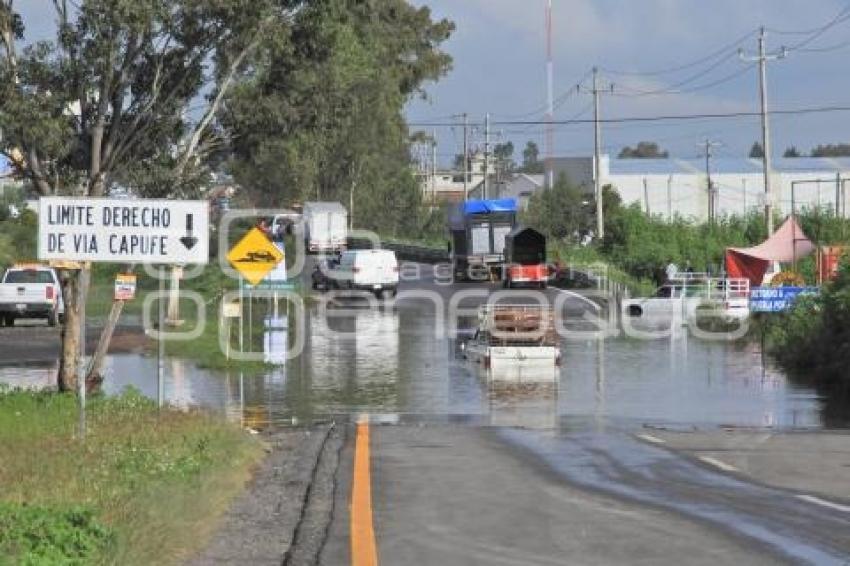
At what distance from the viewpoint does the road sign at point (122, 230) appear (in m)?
13.7

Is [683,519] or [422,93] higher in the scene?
[422,93]

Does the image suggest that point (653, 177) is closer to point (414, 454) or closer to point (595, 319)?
point (595, 319)

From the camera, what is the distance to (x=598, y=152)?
7362cm

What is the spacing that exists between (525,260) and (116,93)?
141ft

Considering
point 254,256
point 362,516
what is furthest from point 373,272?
point 362,516

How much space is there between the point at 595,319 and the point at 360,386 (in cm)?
2175

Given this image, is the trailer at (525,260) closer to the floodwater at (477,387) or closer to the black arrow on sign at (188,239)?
the floodwater at (477,387)

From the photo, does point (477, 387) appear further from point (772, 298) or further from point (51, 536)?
point (772, 298)

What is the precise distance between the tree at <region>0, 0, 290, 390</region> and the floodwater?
3.89m

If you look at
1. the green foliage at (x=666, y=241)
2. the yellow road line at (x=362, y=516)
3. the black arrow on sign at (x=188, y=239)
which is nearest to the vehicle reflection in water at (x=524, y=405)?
the yellow road line at (x=362, y=516)

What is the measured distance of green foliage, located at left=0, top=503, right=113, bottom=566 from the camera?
7051 mm

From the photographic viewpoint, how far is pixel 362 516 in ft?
31.9

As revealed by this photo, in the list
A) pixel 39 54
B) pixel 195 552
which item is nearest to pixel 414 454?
pixel 195 552

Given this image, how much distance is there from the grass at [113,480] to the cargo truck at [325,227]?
58654 millimetres
